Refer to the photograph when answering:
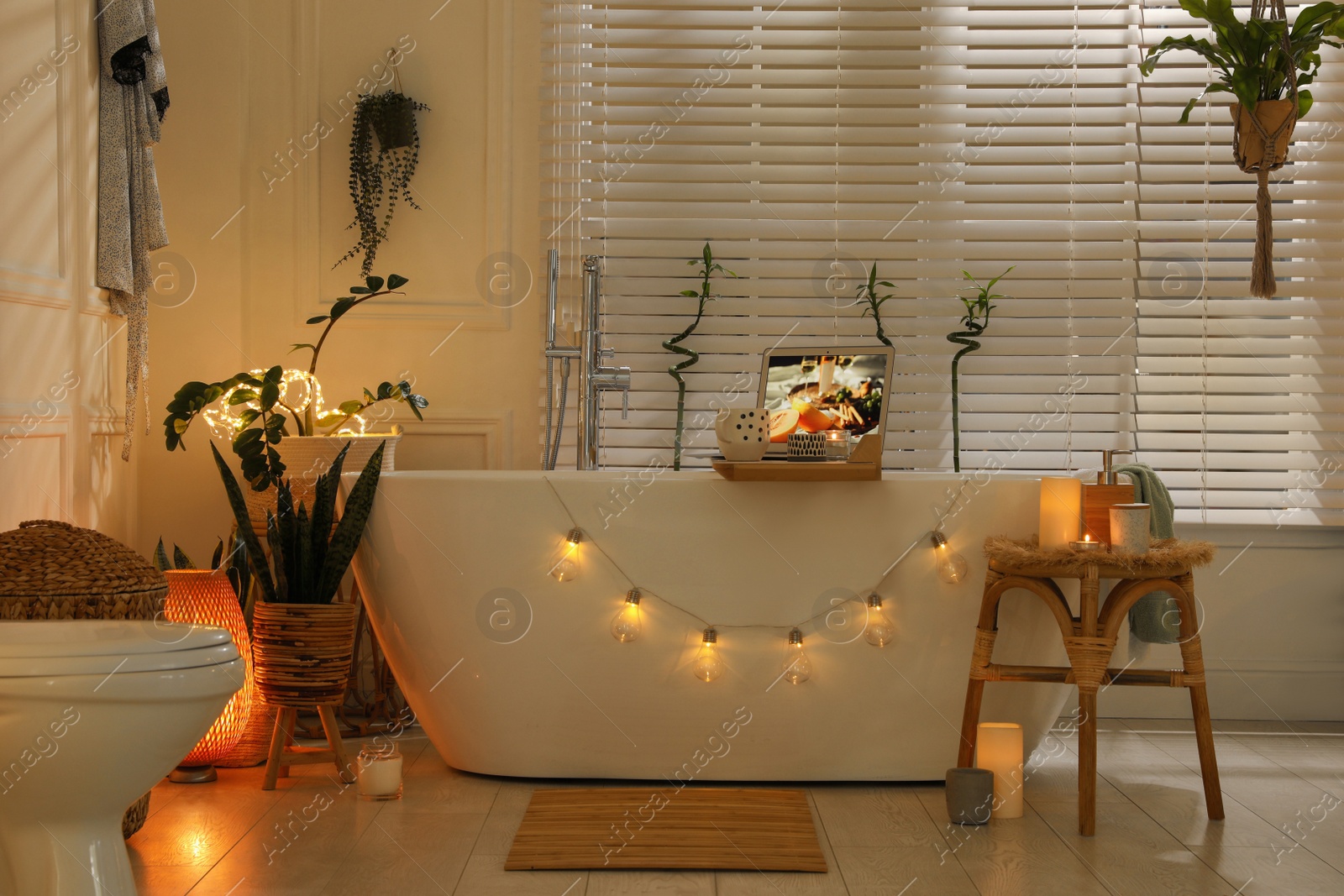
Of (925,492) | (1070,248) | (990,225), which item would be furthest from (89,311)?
(1070,248)

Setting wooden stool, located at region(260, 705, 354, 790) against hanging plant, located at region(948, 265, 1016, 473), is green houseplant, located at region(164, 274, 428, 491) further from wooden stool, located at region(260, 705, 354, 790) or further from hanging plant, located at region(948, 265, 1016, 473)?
hanging plant, located at region(948, 265, 1016, 473)

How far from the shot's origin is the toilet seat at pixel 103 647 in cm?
151

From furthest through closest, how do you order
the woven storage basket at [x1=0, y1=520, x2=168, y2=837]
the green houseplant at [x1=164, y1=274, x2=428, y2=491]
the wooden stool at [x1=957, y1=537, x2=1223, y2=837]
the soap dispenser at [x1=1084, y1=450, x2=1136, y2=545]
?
1. the green houseplant at [x1=164, y1=274, x2=428, y2=491]
2. the soap dispenser at [x1=1084, y1=450, x2=1136, y2=545]
3. the wooden stool at [x1=957, y1=537, x2=1223, y2=837]
4. the woven storage basket at [x1=0, y1=520, x2=168, y2=837]

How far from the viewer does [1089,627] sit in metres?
2.12

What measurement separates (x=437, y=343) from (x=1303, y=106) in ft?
7.87

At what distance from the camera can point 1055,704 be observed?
244 cm

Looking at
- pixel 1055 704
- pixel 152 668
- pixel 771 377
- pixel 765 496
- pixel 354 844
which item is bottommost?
pixel 354 844

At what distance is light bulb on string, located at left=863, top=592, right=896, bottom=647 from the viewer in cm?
232

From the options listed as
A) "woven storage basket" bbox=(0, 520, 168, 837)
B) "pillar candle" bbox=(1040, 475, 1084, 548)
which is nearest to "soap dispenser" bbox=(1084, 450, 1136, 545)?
"pillar candle" bbox=(1040, 475, 1084, 548)

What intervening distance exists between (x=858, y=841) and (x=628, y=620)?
0.62 meters

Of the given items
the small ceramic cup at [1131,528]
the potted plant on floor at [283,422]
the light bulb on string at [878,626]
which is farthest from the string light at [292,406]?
the small ceramic cup at [1131,528]

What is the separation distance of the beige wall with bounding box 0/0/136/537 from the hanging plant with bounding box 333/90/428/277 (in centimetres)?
66

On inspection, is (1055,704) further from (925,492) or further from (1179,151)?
(1179,151)

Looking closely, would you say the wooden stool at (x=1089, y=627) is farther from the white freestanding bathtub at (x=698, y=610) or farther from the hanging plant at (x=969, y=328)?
the hanging plant at (x=969, y=328)
